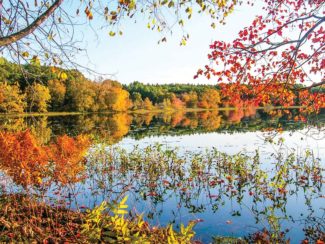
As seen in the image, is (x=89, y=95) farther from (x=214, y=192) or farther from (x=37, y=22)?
(x=37, y=22)

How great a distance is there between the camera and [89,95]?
75.5 meters

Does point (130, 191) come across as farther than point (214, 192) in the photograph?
No

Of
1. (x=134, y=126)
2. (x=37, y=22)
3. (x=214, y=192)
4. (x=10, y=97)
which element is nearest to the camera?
(x=37, y=22)

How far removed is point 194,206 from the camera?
33.4 ft

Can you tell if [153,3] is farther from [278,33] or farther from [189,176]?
[189,176]

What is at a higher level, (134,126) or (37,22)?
(37,22)

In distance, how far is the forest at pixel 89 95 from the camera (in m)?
5.02

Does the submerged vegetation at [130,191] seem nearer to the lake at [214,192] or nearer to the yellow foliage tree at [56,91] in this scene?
the lake at [214,192]

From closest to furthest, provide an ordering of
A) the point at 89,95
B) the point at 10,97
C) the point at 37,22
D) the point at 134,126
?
the point at 37,22, the point at 10,97, the point at 134,126, the point at 89,95

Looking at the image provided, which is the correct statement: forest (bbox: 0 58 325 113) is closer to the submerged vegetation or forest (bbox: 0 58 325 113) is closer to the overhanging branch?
the overhanging branch

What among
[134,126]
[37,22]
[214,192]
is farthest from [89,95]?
[37,22]

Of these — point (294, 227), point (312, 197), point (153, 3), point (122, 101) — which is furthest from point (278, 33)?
point (122, 101)

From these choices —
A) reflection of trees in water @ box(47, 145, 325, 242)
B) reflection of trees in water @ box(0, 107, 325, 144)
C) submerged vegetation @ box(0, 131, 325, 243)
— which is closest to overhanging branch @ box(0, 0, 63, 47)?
submerged vegetation @ box(0, 131, 325, 243)

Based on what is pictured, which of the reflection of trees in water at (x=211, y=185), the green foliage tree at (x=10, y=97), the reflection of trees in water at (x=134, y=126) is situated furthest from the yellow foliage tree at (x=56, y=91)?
the reflection of trees in water at (x=211, y=185)
